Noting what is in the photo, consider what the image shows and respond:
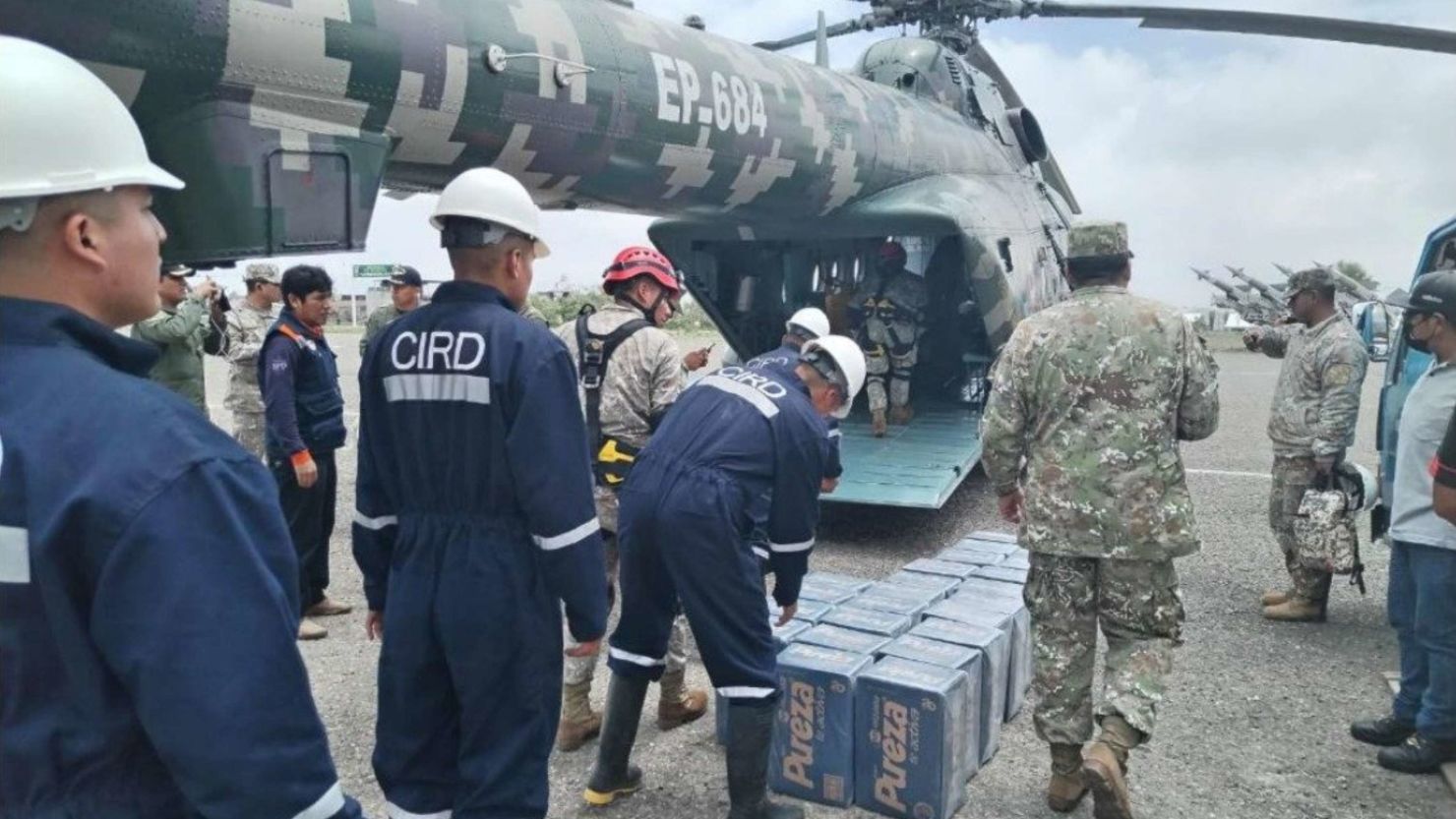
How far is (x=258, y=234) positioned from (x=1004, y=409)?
8.46 feet

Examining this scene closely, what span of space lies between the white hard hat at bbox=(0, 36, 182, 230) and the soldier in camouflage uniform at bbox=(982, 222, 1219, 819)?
A: 2791 mm

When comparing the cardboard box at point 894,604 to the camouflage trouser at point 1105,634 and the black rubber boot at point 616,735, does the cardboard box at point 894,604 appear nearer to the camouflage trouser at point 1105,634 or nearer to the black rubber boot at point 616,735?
the camouflage trouser at point 1105,634

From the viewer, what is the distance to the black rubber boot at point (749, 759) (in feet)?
9.84

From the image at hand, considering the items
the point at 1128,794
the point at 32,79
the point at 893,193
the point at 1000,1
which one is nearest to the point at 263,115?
the point at 32,79

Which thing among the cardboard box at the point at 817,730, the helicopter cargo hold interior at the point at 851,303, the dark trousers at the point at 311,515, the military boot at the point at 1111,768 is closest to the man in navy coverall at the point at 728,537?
the cardboard box at the point at 817,730

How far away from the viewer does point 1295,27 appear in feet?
21.8

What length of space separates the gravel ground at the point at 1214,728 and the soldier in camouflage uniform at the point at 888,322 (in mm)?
1941

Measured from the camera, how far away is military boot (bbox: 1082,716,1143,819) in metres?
3.00

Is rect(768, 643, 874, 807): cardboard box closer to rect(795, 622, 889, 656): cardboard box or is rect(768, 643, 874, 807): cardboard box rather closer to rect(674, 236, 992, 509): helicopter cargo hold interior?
rect(795, 622, 889, 656): cardboard box

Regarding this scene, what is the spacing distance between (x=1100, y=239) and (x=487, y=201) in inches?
83.0

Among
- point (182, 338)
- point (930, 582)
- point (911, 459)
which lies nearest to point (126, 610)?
point (930, 582)

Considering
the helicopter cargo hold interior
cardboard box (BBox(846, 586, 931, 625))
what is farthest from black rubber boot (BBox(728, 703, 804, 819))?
the helicopter cargo hold interior

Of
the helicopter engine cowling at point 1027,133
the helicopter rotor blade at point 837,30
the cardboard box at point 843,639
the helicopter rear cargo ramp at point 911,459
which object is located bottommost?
the helicopter rear cargo ramp at point 911,459

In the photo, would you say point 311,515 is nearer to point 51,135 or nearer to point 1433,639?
point 51,135
